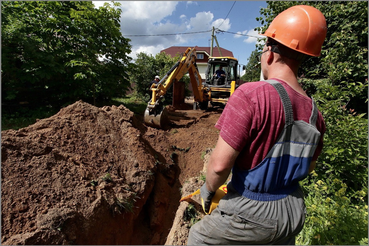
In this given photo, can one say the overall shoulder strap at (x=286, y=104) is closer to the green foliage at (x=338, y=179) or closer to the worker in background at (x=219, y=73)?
the green foliage at (x=338, y=179)

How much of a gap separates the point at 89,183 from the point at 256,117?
331 centimetres

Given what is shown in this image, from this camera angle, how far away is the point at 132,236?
3.72 m

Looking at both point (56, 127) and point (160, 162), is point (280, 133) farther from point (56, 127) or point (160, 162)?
point (56, 127)

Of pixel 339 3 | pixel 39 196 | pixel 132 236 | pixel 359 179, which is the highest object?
pixel 339 3

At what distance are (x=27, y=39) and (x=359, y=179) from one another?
31.9 ft

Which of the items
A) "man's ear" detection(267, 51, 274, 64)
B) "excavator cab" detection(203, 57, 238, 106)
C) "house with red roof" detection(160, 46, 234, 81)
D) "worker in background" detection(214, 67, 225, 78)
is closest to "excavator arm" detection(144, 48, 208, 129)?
"excavator cab" detection(203, 57, 238, 106)

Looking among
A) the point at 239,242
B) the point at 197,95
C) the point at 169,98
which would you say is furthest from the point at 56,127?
the point at 169,98

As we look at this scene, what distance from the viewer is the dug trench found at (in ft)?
9.12

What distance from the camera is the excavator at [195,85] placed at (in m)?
6.98

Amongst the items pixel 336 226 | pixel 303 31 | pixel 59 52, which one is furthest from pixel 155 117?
pixel 303 31

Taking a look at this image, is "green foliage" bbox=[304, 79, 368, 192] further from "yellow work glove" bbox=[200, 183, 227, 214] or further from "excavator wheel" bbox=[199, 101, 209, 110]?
"excavator wheel" bbox=[199, 101, 209, 110]

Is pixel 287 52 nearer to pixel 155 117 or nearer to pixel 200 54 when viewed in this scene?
pixel 155 117

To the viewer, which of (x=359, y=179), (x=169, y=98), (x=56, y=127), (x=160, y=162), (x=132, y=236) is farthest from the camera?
(x=169, y=98)

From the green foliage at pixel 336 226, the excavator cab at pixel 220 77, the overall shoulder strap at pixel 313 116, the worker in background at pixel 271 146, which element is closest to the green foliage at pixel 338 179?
the green foliage at pixel 336 226
